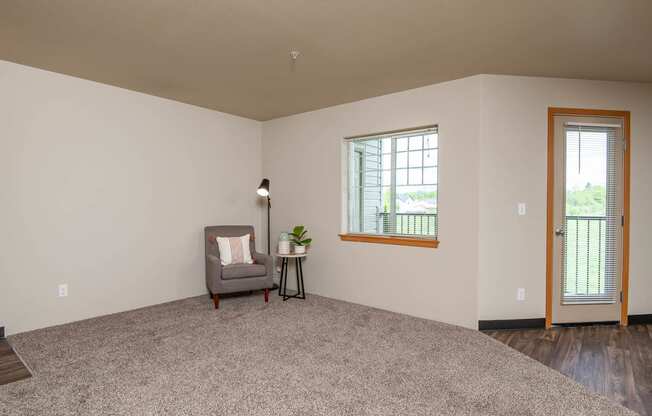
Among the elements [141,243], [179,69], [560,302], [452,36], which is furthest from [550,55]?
[141,243]

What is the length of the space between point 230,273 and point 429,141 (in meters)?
2.59

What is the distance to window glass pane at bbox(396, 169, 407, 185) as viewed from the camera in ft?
13.3

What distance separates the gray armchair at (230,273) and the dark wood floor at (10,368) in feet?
5.49

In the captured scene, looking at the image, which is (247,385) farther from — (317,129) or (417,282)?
(317,129)

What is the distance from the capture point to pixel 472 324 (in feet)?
11.0

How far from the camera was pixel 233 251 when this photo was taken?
14.0ft

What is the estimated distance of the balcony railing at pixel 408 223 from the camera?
4195 millimetres

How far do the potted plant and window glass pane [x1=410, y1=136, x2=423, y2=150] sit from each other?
1641mm

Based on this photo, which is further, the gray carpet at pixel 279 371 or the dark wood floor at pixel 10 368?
the dark wood floor at pixel 10 368

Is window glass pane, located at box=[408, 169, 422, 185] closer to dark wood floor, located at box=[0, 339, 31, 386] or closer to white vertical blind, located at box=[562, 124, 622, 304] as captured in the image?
white vertical blind, located at box=[562, 124, 622, 304]

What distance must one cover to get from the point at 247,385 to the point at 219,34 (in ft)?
7.82

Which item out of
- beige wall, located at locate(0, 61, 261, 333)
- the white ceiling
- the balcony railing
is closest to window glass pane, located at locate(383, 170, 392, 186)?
the balcony railing

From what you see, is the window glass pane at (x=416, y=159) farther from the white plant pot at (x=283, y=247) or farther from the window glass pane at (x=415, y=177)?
the white plant pot at (x=283, y=247)

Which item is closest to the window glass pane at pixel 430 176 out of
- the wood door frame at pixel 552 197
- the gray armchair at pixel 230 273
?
the wood door frame at pixel 552 197
